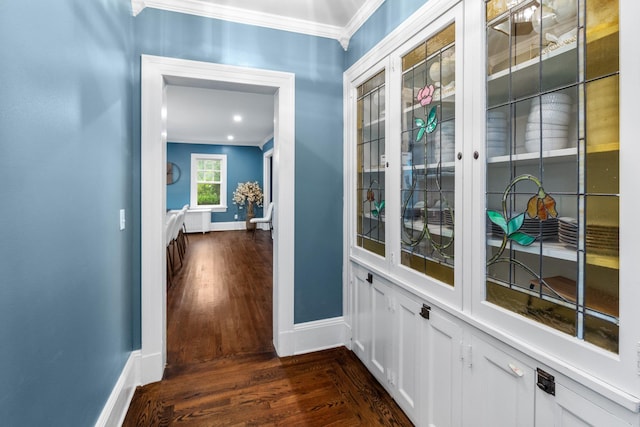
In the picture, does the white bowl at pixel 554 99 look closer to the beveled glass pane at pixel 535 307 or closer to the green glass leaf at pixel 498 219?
the green glass leaf at pixel 498 219

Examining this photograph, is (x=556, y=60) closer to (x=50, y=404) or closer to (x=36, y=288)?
(x=36, y=288)

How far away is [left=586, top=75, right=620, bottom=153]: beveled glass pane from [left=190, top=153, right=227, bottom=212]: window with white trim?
8.96 metres

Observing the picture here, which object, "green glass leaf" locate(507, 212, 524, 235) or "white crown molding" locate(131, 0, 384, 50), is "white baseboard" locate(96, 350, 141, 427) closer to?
"green glass leaf" locate(507, 212, 524, 235)

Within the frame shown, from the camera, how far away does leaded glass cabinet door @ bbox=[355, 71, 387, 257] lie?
208 centimetres

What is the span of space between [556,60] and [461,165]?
18.8 inches

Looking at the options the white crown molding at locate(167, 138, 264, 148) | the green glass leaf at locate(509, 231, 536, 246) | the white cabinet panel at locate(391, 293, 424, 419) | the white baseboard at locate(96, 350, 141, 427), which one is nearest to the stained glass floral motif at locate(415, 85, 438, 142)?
the green glass leaf at locate(509, 231, 536, 246)

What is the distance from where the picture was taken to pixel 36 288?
97 centimetres

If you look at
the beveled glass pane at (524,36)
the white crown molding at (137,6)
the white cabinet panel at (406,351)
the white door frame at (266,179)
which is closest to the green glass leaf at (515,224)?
the beveled glass pane at (524,36)

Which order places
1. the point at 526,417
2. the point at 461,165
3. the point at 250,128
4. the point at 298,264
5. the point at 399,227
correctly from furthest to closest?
the point at 250,128 < the point at 298,264 < the point at 399,227 < the point at 461,165 < the point at 526,417

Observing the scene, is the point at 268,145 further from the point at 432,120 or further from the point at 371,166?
the point at 432,120

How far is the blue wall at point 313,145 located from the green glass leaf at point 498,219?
1410 millimetres

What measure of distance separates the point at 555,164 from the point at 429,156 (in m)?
0.64

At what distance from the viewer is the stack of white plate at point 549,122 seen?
3.28ft

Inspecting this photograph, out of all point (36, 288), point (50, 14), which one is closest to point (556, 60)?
point (50, 14)
